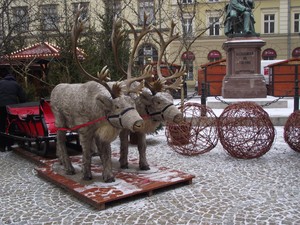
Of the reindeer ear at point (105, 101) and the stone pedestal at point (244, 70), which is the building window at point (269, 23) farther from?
the reindeer ear at point (105, 101)

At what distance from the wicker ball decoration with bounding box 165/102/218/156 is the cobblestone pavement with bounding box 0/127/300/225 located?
0.75m

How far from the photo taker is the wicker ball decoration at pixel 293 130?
6.90 meters

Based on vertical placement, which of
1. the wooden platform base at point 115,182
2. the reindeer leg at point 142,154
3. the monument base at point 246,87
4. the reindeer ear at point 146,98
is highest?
the reindeer ear at point 146,98

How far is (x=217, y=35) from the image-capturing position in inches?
1382

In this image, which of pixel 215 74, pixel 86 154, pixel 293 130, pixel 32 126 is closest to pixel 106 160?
pixel 86 154

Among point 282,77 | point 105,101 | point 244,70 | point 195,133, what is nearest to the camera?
point 105,101

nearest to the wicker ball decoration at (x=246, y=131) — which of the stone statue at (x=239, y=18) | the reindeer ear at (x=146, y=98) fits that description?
the reindeer ear at (x=146, y=98)

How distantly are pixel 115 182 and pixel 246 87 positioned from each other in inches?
410

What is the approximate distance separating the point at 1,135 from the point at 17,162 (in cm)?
135

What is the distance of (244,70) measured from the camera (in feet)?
48.1

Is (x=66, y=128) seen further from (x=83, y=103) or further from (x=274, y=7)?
(x=274, y=7)

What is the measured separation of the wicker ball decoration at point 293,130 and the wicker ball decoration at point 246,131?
490 millimetres

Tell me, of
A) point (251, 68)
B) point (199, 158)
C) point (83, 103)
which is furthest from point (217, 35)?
point (83, 103)

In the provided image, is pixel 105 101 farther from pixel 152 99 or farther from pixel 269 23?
pixel 269 23
